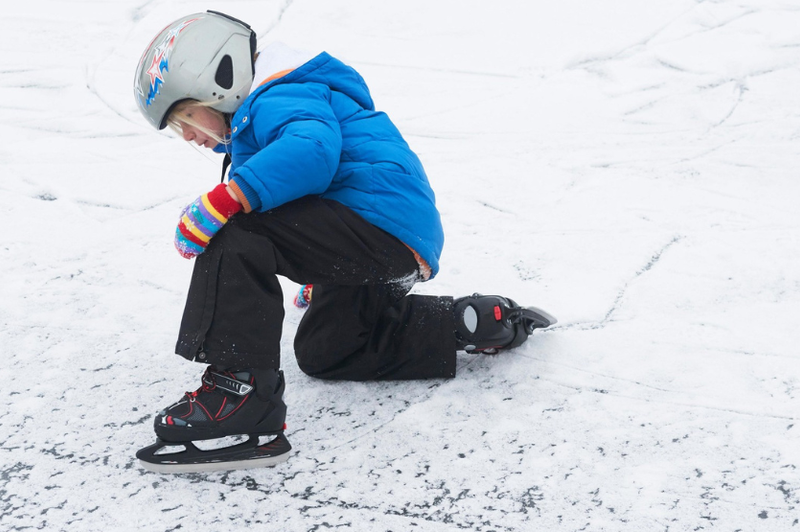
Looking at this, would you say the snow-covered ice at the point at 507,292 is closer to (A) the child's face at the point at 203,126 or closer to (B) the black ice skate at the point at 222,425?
(B) the black ice skate at the point at 222,425

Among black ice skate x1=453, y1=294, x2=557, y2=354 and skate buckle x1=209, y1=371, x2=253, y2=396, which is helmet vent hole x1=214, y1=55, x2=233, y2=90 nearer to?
skate buckle x1=209, y1=371, x2=253, y2=396

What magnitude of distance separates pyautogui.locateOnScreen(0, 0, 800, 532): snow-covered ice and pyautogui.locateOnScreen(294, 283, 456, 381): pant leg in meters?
0.05

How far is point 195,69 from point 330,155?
42 cm

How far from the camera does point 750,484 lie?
Answer: 5.00 feet

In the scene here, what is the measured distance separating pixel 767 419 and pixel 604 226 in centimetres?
122

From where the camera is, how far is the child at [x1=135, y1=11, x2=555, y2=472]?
162cm

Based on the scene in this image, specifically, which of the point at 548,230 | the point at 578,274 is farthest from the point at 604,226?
the point at 578,274

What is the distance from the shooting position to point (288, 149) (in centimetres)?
155

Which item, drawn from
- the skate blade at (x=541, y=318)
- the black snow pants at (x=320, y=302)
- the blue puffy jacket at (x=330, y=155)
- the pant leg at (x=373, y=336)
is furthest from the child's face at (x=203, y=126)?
the skate blade at (x=541, y=318)

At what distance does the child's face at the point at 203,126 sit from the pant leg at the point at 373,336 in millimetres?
471

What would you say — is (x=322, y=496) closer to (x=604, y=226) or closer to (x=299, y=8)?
(x=604, y=226)

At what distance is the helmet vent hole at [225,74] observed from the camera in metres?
1.78

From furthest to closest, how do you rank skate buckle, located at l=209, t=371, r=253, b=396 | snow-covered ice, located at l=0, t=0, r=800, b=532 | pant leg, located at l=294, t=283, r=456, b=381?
1. pant leg, located at l=294, t=283, r=456, b=381
2. skate buckle, located at l=209, t=371, r=253, b=396
3. snow-covered ice, located at l=0, t=0, r=800, b=532

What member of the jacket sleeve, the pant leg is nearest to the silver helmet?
the jacket sleeve
